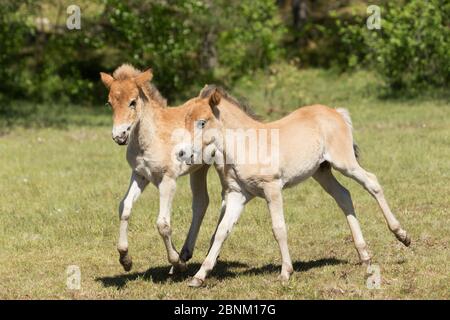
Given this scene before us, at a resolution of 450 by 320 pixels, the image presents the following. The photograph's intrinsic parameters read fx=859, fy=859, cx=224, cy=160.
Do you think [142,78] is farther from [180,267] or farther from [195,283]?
[195,283]

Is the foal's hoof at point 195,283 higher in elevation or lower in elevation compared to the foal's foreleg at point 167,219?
lower

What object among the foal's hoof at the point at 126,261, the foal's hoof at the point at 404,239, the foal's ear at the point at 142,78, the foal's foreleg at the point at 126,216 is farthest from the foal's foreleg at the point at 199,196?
the foal's hoof at the point at 404,239

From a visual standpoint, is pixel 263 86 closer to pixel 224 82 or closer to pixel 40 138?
pixel 224 82

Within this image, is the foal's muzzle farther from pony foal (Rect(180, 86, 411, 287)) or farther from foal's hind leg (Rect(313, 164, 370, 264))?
foal's hind leg (Rect(313, 164, 370, 264))

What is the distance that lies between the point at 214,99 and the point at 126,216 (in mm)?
1585

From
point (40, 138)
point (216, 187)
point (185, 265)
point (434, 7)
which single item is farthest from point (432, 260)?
point (434, 7)

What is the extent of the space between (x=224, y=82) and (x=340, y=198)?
17418 millimetres

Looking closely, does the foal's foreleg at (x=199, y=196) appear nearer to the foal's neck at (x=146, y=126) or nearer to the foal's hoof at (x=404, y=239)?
the foal's neck at (x=146, y=126)

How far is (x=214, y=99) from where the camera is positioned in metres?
8.49

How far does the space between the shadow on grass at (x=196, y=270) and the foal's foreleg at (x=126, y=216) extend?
0.66ft

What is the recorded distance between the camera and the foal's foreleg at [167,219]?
877 cm

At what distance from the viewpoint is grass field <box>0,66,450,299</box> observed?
27.5ft

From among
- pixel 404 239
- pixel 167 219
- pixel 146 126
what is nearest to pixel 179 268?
pixel 167 219

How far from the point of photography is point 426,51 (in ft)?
78.2
